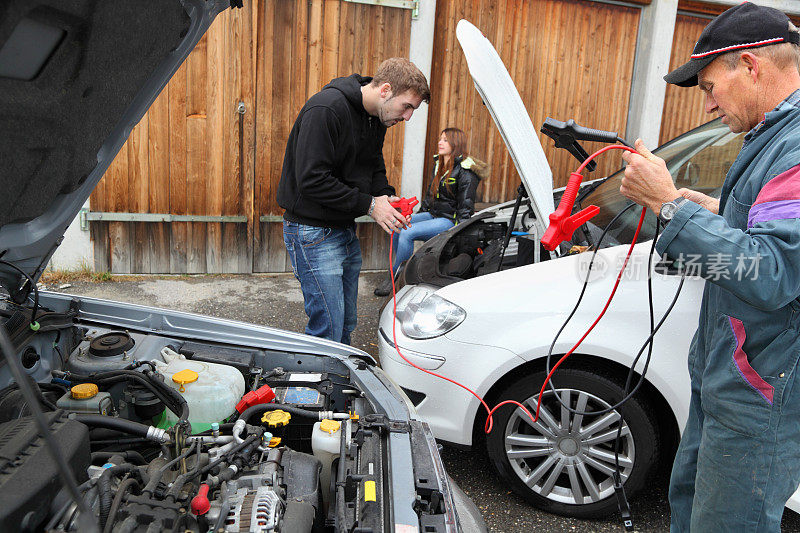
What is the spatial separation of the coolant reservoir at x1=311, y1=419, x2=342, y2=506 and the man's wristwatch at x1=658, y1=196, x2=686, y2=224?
1.24 metres

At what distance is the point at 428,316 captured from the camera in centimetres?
304

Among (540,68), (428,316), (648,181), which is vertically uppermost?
(540,68)

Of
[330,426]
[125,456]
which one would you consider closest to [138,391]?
[125,456]

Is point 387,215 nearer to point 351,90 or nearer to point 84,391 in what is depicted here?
point 351,90

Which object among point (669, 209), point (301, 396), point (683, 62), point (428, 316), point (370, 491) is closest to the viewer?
point (370, 491)

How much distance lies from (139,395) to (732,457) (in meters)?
2.01

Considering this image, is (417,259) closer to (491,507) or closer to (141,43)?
(491,507)

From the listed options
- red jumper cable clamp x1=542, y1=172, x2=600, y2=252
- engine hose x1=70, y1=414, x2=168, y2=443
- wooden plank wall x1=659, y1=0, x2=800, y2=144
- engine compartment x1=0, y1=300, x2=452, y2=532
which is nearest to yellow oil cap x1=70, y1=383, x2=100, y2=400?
engine compartment x1=0, y1=300, x2=452, y2=532

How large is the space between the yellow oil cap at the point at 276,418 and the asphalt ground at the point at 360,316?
4.38ft

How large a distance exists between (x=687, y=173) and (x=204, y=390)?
2.95m

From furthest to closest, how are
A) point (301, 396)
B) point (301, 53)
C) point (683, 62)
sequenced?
point (683, 62), point (301, 53), point (301, 396)

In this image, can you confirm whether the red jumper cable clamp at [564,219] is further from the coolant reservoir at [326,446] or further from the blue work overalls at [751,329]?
the coolant reservoir at [326,446]

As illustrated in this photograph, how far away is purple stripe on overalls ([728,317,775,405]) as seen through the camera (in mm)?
1809

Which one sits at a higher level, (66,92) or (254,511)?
(66,92)
